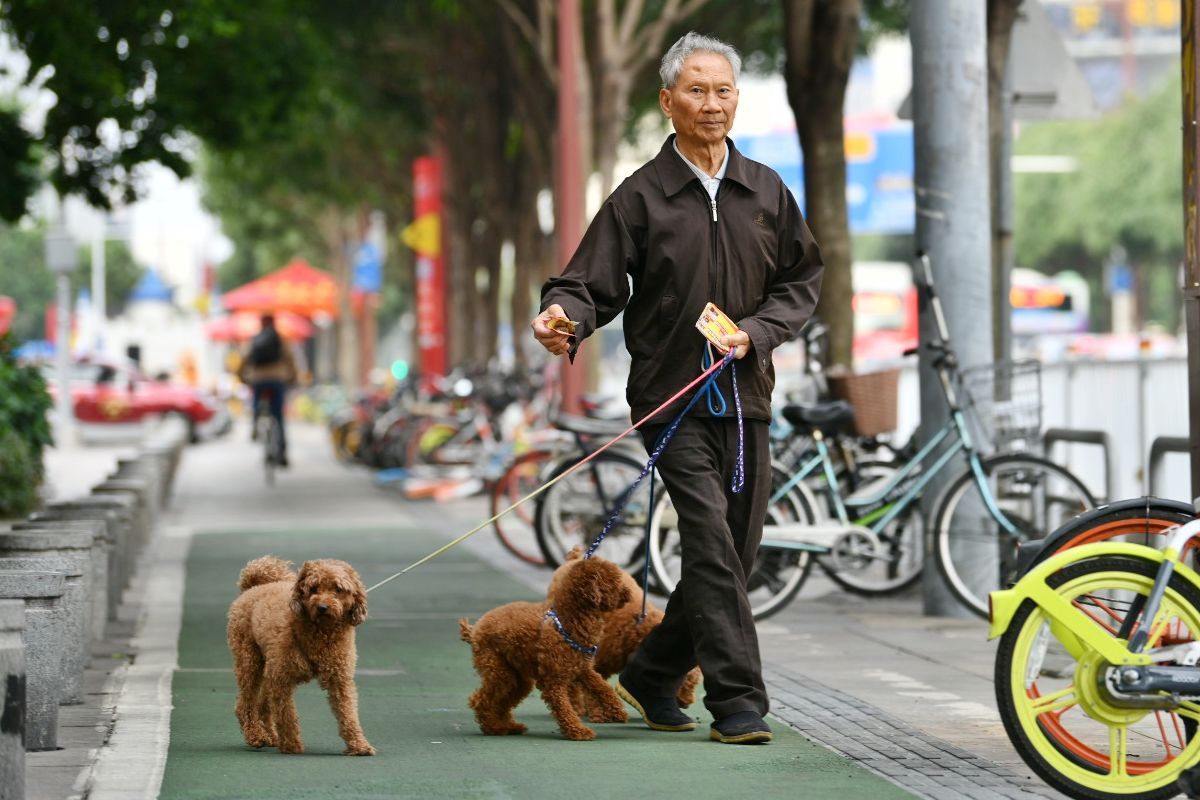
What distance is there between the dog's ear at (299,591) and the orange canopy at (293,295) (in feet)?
118

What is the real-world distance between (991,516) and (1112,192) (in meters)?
67.7

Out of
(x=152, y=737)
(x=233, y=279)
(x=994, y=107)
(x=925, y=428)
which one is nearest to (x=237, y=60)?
(x=994, y=107)

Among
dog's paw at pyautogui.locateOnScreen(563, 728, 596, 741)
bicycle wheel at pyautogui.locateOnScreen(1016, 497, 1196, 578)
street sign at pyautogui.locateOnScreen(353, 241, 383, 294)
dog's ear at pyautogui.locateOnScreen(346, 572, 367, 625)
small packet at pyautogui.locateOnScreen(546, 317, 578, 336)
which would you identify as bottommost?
dog's paw at pyautogui.locateOnScreen(563, 728, 596, 741)

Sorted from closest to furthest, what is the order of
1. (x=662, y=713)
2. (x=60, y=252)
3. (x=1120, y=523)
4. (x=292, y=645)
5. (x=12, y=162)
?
1. (x=1120, y=523)
2. (x=292, y=645)
3. (x=662, y=713)
4. (x=12, y=162)
5. (x=60, y=252)

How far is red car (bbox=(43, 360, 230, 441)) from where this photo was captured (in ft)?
125

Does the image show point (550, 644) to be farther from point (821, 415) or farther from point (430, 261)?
point (430, 261)

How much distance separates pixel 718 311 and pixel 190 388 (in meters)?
33.6

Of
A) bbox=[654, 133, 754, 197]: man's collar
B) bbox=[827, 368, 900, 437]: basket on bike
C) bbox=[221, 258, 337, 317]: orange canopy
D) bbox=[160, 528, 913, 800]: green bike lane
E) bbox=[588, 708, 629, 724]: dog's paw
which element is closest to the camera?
bbox=[160, 528, 913, 800]: green bike lane

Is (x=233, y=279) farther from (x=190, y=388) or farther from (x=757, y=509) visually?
(x=757, y=509)

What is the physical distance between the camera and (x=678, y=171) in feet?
21.2

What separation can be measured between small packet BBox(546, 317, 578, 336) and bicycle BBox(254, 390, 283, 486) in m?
17.1

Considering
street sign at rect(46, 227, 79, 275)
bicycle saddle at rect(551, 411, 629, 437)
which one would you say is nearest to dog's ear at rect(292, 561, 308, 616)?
bicycle saddle at rect(551, 411, 629, 437)

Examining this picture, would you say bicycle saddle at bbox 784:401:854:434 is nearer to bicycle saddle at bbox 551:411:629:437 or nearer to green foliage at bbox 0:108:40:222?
bicycle saddle at bbox 551:411:629:437

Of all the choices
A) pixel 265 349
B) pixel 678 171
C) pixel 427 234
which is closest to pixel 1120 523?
pixel 678 171
